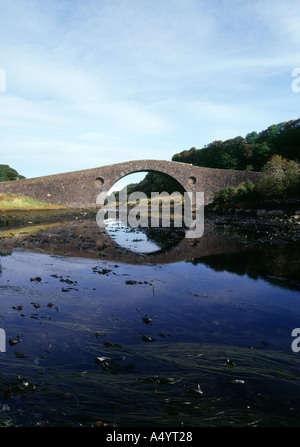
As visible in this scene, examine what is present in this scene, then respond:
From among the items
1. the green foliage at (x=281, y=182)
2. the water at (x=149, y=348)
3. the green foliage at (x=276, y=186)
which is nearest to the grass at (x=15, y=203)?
the green foliage at (x=276, y=186)

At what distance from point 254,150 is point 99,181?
40.4 m

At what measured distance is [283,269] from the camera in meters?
9.89

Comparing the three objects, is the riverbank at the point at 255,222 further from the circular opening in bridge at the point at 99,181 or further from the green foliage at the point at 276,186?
the circular opening in bridge at the point at 99,181

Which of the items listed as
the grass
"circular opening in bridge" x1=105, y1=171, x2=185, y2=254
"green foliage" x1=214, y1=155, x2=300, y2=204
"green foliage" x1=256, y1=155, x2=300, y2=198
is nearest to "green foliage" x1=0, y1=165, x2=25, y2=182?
"circular opening in bridge" x1=105, y1=171, x2=185, y2=254

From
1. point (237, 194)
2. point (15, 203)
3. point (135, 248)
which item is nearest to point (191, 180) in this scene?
point (237, 194)

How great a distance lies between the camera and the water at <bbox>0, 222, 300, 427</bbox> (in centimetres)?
313

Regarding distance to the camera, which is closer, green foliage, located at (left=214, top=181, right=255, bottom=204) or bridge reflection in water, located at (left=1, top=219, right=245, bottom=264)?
bridge reflection in water, located at (left=1, top=219, right=245, bottom=264)

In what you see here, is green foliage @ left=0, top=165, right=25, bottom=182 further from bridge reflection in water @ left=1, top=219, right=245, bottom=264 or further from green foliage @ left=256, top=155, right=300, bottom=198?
bridge reflection in water @ left=1, top=219, right=245, bottom=264

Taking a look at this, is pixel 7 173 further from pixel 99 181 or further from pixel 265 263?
pixel 265 263

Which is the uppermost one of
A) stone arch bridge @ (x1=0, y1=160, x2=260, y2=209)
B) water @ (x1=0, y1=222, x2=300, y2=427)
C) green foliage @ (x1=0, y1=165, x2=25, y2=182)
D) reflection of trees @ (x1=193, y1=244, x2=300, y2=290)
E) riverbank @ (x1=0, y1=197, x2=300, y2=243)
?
green foliage @ (x1=0, y1=165, x2=25, y2=182)

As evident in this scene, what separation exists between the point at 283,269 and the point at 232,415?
7.88 m

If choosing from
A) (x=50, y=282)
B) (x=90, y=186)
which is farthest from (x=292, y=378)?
(x=90, y=186)

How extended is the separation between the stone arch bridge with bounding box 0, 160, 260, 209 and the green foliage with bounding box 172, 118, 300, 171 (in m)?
10.3
